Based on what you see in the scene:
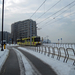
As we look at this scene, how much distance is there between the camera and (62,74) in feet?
18.0

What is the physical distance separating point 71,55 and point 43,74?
3.42 meters

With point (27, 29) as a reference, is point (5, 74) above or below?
below

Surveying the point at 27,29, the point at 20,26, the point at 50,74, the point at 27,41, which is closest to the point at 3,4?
the point at 50,74

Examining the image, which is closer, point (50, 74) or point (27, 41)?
point (50, 74)

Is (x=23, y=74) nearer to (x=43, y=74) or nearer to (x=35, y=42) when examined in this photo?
(x=43, y=74)

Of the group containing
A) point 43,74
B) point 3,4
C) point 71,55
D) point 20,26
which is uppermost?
point 20,26

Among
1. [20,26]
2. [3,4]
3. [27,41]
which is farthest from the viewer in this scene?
[20,26]

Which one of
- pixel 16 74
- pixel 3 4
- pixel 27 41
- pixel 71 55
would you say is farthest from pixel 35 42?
pixel 16 74

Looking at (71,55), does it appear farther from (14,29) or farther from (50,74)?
(14,29)

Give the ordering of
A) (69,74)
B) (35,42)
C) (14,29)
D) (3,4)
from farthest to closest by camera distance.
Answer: (14,29) < (35,42) < (3,4) < (69,74)

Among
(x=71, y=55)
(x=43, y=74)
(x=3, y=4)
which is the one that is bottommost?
(x=43, y=74)

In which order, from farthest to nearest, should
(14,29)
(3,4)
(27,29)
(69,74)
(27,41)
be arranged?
(14,29) → (27,29) → (27,41) → (3,4) → (69,74)

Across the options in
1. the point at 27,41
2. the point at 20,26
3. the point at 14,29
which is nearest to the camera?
the point at 27,41

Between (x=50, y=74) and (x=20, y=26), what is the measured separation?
323ft
